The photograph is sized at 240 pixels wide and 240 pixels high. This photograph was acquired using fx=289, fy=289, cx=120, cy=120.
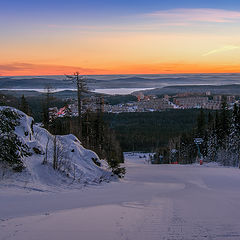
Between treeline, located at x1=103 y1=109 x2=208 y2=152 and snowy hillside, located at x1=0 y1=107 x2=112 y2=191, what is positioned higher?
snowy hillside, located at x1=0 y1=107 x2=112 y2=191

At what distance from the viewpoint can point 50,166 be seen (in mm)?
10727

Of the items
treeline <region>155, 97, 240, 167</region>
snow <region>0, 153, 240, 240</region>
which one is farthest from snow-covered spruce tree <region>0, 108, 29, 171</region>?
treeline <region>155, 97, 240, 167</region>

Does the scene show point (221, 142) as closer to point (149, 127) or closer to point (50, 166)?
point (50, 166)

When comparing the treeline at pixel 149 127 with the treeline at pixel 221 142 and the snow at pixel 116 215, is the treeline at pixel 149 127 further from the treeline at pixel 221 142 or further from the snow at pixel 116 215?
the snow at pixel 116 215

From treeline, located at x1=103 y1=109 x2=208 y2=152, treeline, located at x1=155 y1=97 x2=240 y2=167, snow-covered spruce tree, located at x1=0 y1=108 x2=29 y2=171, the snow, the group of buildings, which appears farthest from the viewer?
the group of buildings

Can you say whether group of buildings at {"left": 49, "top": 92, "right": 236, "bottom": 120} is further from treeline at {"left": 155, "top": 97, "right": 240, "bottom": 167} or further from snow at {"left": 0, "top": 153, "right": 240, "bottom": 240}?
snow at {"left": 0, "top": 153, "right": 240, "bottom": 240}

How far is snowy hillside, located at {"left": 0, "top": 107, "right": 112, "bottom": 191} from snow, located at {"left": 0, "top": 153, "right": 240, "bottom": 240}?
816 millimetres

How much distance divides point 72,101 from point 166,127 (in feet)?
305

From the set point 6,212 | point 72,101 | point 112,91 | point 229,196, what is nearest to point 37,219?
point 6,212

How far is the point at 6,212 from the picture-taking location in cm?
641

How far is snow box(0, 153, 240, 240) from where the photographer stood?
550 centimetres

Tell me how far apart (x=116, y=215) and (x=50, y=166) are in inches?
185

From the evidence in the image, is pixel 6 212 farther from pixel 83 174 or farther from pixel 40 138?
pixel 40 138

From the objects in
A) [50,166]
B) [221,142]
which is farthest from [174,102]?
[50,166]
